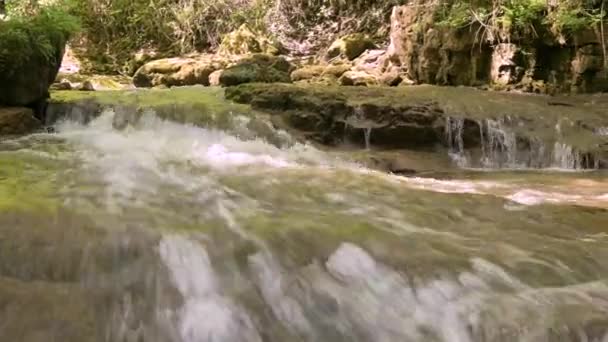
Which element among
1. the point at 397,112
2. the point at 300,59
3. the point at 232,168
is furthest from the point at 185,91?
the point at 300,59

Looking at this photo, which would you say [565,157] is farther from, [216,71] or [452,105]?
[216,71]

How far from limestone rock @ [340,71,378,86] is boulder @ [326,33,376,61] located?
200 centimetres

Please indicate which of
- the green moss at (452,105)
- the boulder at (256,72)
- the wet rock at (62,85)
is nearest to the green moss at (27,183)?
the green moss at (452,105)

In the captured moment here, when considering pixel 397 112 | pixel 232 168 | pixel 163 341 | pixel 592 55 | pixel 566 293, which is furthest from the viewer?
pixel 592 55

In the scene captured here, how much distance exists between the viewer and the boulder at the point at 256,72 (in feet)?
32.0

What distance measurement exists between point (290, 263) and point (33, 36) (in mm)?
5551

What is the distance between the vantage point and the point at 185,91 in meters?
9.20

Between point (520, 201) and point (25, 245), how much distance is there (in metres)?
3.15

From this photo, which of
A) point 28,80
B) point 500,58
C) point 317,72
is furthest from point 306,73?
point 28,80

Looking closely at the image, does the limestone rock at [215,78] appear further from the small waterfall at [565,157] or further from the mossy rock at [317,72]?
the small waterfall at [565,157]

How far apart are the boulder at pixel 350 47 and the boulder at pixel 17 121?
24.4 feet

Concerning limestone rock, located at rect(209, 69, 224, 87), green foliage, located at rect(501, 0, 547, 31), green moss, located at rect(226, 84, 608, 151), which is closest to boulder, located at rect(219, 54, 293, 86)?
limestone rock, located at rect(209, 69, 224, 87)

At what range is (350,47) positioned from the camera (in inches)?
508

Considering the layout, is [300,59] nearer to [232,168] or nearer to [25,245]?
[232,168]
